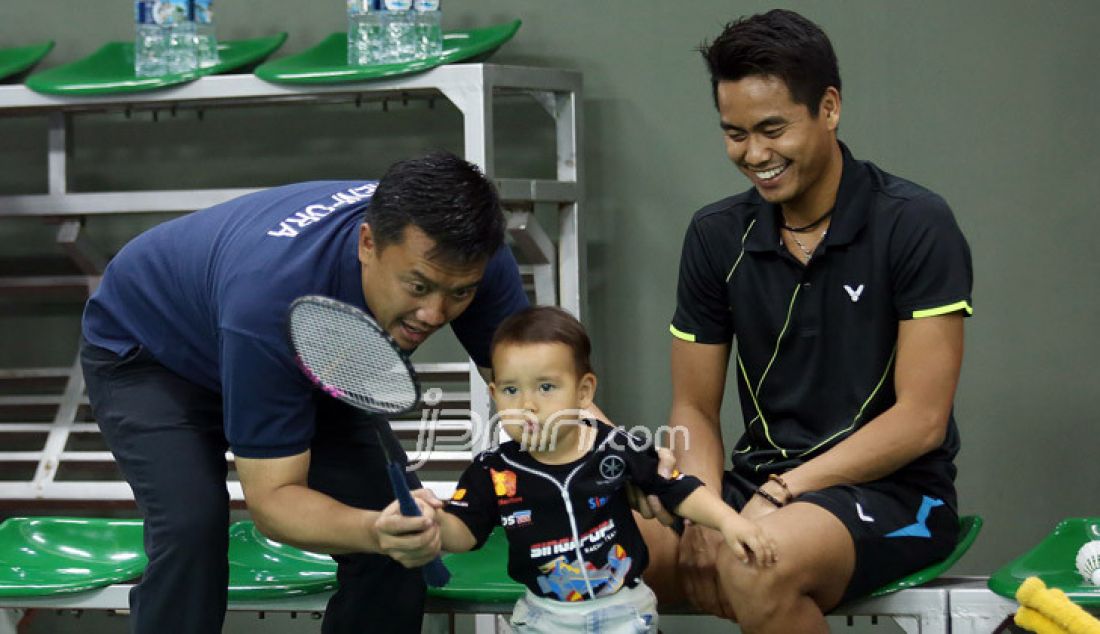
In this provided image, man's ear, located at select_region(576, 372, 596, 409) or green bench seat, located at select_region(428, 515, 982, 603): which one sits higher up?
man's ear, located at select_region(576, 372, 596, 409)

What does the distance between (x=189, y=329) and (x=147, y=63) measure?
1.68 meters

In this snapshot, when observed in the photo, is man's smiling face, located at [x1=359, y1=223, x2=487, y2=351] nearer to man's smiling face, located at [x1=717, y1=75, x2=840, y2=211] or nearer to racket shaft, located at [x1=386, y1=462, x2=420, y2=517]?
racket shaft, located at [x1=386, y1=462, x2=420, y2=517]

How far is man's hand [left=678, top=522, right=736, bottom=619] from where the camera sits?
7.63ft

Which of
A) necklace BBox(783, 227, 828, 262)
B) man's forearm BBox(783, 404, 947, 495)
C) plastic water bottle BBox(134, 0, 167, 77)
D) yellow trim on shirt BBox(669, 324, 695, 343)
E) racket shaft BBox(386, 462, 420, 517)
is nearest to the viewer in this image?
racket shaft BBox(386, 462, 420, 517)

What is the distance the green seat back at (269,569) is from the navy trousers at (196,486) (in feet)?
0.49

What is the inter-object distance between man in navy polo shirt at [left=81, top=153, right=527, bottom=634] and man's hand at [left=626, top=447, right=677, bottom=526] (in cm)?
38

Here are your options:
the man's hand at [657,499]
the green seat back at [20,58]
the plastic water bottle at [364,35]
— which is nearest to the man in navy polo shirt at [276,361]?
the man's hand at [657,499]

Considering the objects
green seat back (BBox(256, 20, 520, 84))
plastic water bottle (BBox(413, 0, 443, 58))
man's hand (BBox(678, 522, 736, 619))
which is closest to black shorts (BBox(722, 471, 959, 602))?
man's hand (BBox(678, 522, 736, 619))

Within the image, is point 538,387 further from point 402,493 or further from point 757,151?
point 757,151

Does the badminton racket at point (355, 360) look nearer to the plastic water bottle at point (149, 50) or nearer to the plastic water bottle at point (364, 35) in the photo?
the plastic water bottle at point (364, 35)

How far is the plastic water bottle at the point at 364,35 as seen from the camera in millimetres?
3578

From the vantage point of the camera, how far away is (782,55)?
2291 millimetres

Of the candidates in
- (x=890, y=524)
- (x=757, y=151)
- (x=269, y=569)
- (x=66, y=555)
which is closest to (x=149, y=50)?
(x=66, y=555)

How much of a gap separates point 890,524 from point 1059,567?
451 mm
